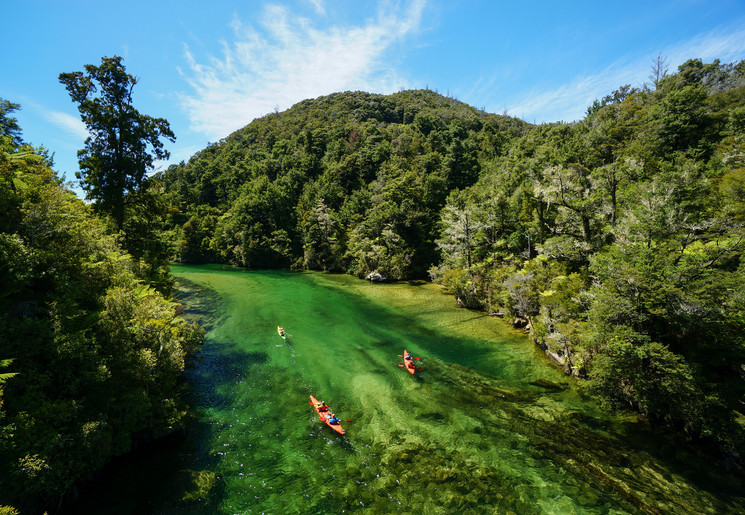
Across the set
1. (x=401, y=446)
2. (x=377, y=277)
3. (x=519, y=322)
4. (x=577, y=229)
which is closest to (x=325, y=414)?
(x=401, y=446)

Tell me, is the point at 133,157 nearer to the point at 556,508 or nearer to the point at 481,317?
the point at 556,508

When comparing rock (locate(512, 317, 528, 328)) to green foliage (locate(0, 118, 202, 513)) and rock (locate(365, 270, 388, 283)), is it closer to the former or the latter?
rock (locate(365, 270, 388, 283))

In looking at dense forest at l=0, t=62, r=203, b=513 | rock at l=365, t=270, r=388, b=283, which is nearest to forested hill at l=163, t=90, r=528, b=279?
rock at l=365, t=270, r=388, b=283

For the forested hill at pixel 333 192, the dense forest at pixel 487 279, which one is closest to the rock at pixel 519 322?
the dense forest at pixel 487 279

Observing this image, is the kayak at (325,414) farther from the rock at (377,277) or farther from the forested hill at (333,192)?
the forested hill at (333,192)

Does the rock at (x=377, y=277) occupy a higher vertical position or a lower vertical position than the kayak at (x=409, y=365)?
higher

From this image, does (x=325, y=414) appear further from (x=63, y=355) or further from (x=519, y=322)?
(x=519, y=322)
